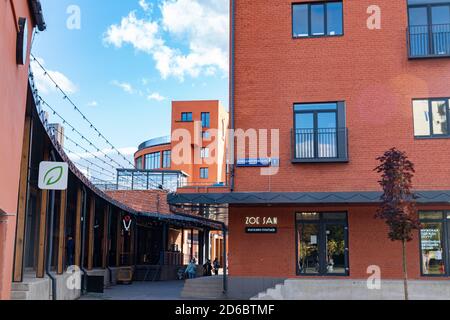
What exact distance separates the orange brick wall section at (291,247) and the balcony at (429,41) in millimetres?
5111

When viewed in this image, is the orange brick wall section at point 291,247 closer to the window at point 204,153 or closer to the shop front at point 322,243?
the shop front at point 322,243

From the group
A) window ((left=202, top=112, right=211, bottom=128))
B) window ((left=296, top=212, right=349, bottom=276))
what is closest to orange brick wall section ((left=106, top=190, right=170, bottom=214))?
window ((left=296, top=212, right=349, bottom=276))

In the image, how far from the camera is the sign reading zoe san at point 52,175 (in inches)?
485

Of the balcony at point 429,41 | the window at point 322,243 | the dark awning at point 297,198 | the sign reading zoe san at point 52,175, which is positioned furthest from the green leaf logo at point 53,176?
the balcony at point 429,41

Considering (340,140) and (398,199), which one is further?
(340,140)

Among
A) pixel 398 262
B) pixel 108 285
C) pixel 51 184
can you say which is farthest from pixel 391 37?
pixel 108 285

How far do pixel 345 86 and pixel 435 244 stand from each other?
18.2ft

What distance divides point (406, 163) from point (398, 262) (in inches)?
179

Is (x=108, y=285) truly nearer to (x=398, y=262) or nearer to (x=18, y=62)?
(x=398, y=262)

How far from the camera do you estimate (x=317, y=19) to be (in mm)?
19078

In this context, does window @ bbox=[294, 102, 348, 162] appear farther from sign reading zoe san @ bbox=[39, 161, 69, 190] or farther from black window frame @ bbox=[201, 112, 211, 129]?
black window frame @ bbox=[201, 112, 211, 129]

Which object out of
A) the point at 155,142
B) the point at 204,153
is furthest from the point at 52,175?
the point at 155,142

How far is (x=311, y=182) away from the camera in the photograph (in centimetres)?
1809

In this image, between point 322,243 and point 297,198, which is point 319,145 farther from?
point 322,243
